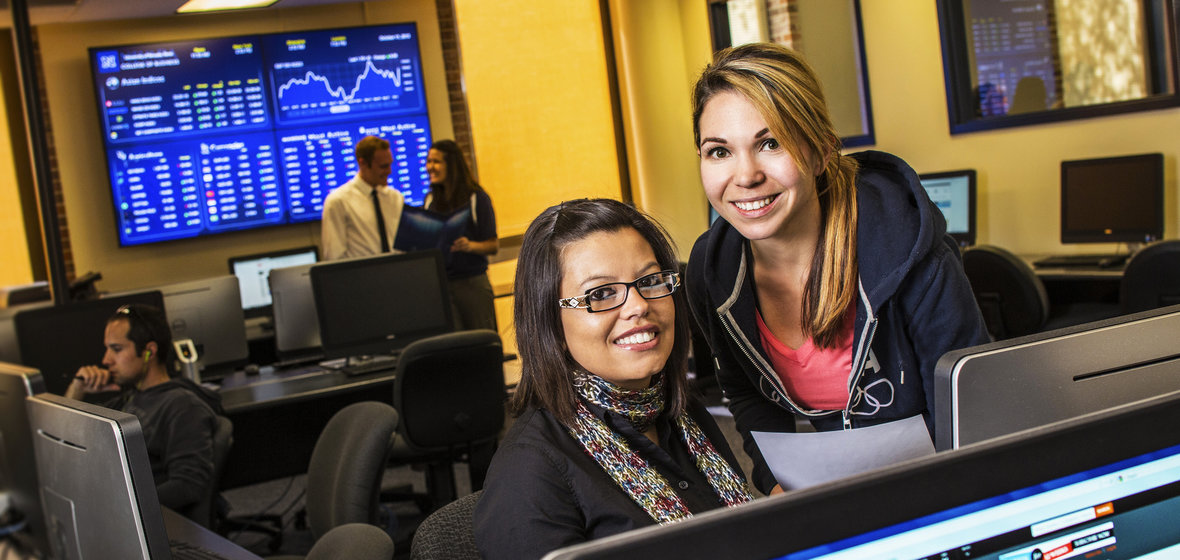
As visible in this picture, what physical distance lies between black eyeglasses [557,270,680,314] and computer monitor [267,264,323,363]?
3.21 m

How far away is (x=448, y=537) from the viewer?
4.23 feet

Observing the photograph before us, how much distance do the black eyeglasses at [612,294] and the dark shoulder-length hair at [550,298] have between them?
1 cm

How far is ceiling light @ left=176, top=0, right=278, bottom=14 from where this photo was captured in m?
6.12

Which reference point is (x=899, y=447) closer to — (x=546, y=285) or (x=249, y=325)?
(x=546, y=285)

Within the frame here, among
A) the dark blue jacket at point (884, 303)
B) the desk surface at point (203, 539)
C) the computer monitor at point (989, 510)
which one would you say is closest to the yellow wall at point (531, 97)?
the desk surface at point (203, 539)

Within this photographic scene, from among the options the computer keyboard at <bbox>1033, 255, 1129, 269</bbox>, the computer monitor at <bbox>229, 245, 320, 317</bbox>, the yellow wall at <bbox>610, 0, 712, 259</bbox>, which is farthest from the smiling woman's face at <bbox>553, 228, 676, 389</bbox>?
the yellow wall at <bbox>610, 0, 712, 259</bbox>

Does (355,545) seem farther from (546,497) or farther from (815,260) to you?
(815,260)

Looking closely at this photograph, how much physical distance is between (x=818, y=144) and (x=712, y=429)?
0.47 metres

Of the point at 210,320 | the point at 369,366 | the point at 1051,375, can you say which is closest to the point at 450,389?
the point at 369,366

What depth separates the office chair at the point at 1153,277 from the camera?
3.44 metres

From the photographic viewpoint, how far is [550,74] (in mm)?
6648

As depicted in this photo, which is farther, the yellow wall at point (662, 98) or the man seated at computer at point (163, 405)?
the yellow wall at point (662, 98)

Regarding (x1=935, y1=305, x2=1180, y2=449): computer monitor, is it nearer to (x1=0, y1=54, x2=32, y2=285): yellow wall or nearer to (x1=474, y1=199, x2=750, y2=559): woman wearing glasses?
(x1=474, y1=199, x2=750, y2=559): woman wearing glasses

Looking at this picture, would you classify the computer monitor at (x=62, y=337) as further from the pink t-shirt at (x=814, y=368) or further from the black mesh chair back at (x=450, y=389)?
the pink t-shirt at (x=814, y=368)
